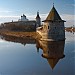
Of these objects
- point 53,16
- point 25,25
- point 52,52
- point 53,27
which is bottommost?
point 52,52

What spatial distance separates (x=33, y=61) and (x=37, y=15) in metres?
34.5

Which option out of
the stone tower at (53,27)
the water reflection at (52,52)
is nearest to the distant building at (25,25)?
the stone tower at (53,27)

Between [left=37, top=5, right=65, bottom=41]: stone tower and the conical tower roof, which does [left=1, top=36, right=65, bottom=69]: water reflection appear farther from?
the conical tower roof

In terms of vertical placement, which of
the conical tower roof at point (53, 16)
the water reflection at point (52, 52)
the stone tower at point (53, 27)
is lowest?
the water reflection at point (52, 52)

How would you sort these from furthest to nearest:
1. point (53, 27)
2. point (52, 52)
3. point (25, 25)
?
point (25, 25)
point (53, 27)
point (52, 52)

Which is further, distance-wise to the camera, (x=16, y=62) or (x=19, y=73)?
(x=16, y=62)

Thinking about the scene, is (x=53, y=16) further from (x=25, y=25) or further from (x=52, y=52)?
(x=25, y=25)

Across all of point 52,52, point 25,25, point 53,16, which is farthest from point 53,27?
point 25,25

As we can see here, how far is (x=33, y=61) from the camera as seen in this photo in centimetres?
1205

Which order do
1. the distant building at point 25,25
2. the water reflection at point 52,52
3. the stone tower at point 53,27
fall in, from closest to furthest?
1. the water reflection at point 52,52
2. the stone tower at point 53,27
3. the distant building at point 25,25

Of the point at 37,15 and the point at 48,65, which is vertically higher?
the point at 37,15

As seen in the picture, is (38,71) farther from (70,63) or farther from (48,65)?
(70,63)

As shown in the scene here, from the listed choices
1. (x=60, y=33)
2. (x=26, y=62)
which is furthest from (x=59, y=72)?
(x=60, y=33)

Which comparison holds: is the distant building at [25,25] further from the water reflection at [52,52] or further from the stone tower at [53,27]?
the water reflection at [52,52]
